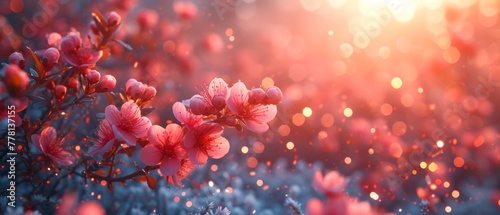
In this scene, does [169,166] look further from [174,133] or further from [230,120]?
[230,120]

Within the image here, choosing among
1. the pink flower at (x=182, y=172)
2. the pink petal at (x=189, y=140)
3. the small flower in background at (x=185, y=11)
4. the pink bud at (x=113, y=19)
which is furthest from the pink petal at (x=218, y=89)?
the small flower in background at (x=185, y=11)

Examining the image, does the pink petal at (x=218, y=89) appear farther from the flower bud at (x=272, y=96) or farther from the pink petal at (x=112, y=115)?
the pink petal at (x=112, y=115)

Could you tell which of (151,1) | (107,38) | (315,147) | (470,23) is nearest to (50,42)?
(107,38)

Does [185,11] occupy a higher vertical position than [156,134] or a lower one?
lower

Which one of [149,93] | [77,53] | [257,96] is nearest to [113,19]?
[77,53]

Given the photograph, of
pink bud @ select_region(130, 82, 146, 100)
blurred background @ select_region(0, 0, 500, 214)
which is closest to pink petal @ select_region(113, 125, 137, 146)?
pink bud @ select_region(130, 82, 146, 100)

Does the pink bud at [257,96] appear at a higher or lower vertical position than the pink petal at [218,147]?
higher
